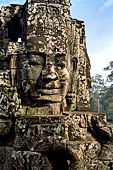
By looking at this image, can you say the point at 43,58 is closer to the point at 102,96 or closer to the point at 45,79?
the point at 45,79

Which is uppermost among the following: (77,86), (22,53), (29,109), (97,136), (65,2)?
(65,2)

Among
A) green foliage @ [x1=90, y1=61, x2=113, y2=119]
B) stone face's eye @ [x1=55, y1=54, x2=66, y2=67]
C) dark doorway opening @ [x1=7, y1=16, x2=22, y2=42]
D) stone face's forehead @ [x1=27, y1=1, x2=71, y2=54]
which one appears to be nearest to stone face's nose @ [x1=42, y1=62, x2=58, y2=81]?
stone face's eye @ [x1=55, y1=54, x2=66, y2=67]

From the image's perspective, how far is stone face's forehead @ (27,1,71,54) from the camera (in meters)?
5.02

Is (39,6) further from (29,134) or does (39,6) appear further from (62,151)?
(62,151)

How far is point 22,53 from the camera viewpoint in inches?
204

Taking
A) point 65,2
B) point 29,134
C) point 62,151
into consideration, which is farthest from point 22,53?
point 62,151

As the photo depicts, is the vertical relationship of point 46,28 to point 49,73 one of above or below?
above

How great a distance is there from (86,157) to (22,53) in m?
2.85

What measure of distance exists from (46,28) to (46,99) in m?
1.72

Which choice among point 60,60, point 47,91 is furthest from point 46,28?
point 47,91

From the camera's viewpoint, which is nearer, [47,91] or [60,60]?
[47,91]

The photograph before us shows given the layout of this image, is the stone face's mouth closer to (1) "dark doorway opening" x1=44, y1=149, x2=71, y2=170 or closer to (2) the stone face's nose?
(2) the stone face's nose

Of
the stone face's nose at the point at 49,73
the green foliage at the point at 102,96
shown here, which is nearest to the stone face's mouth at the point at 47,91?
the stone face's nose at the point at 49,73

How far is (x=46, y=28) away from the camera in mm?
5082
